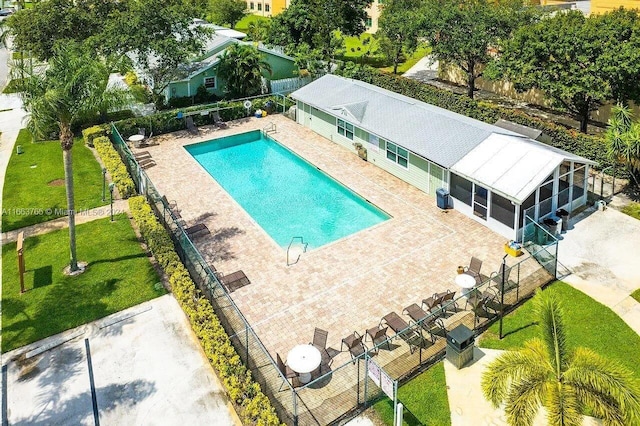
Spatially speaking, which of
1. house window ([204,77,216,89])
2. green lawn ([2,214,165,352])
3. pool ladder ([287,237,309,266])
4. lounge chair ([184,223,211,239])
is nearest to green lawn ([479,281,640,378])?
pool ladder ([287,237,309,266])

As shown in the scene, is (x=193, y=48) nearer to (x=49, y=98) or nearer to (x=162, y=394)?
(x=49, y=98)

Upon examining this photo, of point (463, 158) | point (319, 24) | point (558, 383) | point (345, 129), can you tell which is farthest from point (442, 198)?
point (319, 24)

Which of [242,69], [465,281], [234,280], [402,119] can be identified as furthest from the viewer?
[242,69]

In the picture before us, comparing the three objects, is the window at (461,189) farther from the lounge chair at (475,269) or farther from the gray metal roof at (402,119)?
the lounge chair at (475,269)

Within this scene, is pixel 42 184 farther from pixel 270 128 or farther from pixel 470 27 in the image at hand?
pixel 470 27

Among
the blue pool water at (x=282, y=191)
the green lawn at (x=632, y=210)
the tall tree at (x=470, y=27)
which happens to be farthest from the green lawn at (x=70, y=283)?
the tall tree at (x=470, y=27)

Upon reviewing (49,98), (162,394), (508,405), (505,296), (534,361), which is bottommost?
(162,394)

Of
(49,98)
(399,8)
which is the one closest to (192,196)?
(49,98)
